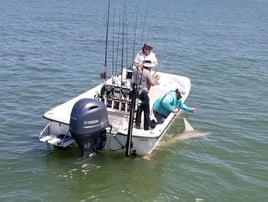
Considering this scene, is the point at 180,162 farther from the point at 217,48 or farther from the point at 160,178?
the point at 217,48

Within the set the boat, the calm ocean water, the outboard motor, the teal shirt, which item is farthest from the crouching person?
the outboard motor

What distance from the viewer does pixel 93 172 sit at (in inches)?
336

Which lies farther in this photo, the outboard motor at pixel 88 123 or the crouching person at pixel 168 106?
the crouching person at pixel 168 106

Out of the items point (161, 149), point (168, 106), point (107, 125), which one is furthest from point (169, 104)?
point (107, 125)

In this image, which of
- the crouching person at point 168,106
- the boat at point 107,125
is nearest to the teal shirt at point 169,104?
the crouching person at point 168,106

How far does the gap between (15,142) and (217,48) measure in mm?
15383

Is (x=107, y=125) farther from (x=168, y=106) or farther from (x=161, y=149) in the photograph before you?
(x=161, y=149)

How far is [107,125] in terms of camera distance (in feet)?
28.0

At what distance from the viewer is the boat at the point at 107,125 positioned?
809 cm

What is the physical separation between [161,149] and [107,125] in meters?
1.78

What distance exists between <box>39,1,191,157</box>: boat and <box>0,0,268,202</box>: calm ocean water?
39 centimetres

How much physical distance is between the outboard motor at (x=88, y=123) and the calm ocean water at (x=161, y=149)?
0.61 metres

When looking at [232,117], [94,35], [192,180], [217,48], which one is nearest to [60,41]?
[94,35]

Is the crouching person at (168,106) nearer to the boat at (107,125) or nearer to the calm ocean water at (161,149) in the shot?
the boat at (107,125)
